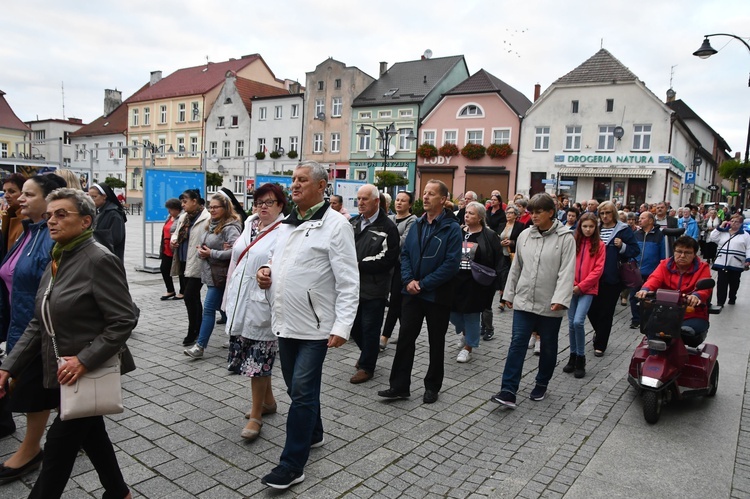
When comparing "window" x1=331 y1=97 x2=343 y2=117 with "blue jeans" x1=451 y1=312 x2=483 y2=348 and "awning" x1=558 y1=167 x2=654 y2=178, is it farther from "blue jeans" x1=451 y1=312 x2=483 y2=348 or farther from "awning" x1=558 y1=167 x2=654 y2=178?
"blue jeans" x1=451 y1=312 x2=483 y2=348

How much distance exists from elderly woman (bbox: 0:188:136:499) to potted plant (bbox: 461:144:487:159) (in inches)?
1417

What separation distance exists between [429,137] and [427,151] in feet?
A: 4.07

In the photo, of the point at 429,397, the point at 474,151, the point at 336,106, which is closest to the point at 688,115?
the point at 474,151

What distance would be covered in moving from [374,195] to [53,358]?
348cm

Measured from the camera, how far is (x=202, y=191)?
13.2 m

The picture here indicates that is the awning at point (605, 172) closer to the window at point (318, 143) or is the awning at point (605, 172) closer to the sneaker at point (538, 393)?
the window at point (318, 143)

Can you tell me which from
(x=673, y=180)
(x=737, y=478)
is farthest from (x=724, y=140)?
(x=737, y=478)

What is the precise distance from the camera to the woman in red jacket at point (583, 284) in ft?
20.0

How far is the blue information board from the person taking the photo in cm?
1173

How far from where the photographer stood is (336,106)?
43.7m

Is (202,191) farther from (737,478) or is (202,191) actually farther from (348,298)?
(737,478)

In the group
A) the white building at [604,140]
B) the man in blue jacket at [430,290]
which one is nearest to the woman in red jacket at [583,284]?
the man in blue jacket at [430,290]

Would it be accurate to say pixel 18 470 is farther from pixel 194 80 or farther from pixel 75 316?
pixel 194 80

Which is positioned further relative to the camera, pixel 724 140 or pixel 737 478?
pixel 724 140
